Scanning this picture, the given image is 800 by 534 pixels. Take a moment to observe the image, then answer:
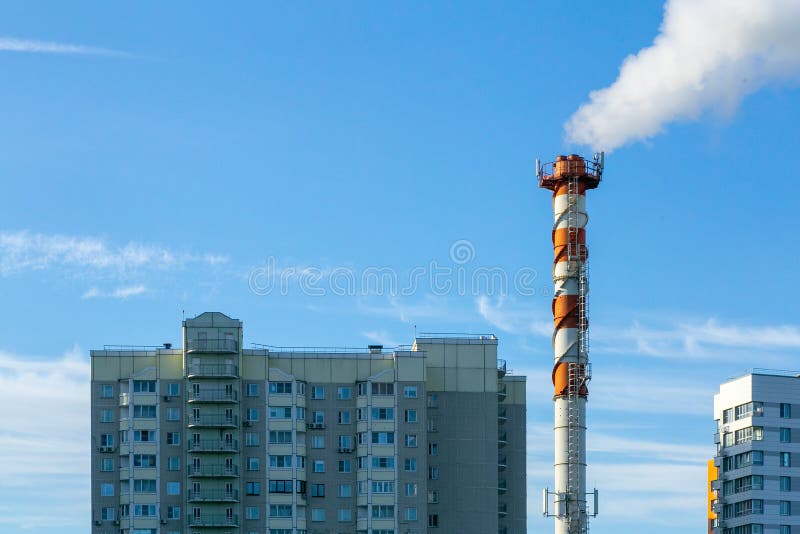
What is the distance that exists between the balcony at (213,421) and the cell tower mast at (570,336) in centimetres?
3809


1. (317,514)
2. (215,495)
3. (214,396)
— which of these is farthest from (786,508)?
(214,396)

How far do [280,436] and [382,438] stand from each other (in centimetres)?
1234

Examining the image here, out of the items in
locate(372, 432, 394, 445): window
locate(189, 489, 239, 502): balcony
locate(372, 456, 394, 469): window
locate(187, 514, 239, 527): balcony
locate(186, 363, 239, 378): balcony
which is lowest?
locate(187, 514, 239, 527): balcony

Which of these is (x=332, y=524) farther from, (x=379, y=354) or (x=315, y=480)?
(x=379, y=354)

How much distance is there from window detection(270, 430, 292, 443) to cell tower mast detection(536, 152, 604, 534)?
31425 mm

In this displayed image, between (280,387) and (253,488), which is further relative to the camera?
(280,387)

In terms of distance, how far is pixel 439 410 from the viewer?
18962cm

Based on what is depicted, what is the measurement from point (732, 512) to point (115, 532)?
241 feet

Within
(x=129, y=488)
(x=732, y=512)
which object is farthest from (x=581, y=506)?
(x=129, y=488)

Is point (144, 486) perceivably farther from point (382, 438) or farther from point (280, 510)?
point (382, 438)

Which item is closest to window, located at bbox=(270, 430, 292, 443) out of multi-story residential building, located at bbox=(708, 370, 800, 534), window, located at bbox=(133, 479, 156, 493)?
window, located at bbox=(133, 479, 156, 493)

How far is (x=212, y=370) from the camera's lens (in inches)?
7279

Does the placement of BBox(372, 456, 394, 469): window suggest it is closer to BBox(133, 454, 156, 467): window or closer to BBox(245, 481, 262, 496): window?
BBox(245, 481, 262, 496): window

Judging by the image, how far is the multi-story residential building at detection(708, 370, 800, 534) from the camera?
178750 millimetres
